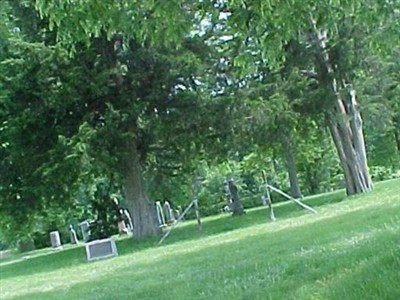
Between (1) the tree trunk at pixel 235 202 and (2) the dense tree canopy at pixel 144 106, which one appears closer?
(2) the dense tree canopy at pixel 144 106

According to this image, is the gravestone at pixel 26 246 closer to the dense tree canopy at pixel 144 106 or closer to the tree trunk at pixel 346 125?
the dense tree canopy at pixel 144 106

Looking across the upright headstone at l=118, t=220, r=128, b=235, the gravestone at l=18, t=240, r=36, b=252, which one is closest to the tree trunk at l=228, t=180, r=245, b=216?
the upright headstone at l=118, t=220, r=128, b=235

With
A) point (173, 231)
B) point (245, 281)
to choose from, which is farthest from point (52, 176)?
point (245, 281)

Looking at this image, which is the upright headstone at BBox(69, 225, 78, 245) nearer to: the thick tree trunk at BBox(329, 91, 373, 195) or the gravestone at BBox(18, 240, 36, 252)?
the gravestone at BBox(18, 240, 36, 252)

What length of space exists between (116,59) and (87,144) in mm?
3383

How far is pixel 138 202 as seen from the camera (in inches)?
856

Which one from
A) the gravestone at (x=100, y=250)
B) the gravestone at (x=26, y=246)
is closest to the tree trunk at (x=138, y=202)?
the gravestone at (x=100, y=250)

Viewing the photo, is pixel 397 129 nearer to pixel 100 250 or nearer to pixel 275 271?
pixel 100 250

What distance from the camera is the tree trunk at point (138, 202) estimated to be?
70.4 ft

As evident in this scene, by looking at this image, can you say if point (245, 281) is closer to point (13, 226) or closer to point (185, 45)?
point (185, 45)

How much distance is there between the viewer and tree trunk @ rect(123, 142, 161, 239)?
21.5m

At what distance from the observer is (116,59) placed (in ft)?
67.2

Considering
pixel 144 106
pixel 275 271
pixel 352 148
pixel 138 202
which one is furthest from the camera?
pixel 352 148

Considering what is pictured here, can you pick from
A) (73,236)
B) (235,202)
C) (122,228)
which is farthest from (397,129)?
(73,236)
